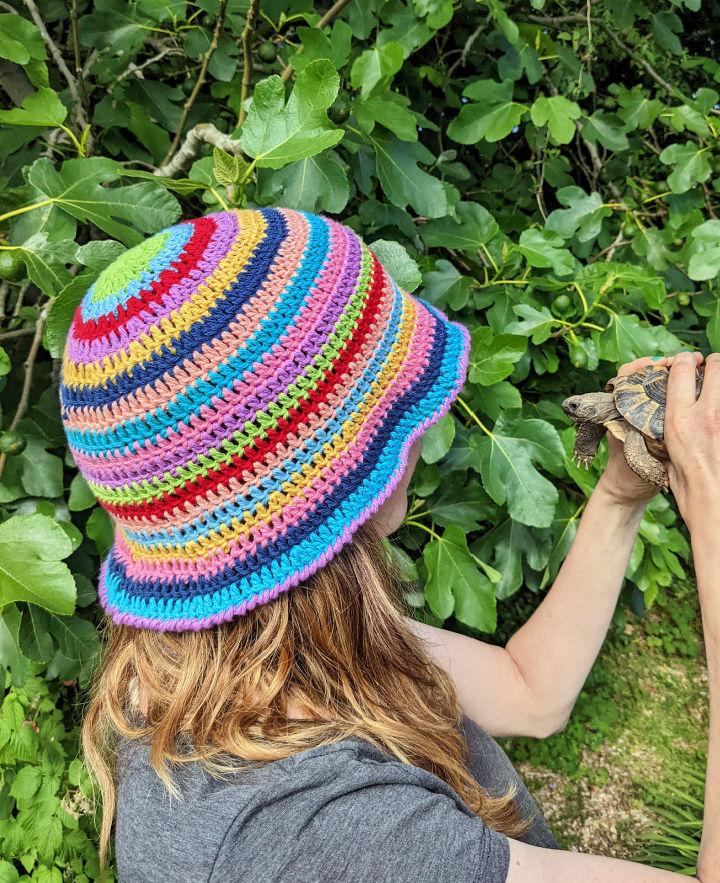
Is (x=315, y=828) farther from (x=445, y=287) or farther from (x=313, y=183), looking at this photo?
(x=445, y=287)

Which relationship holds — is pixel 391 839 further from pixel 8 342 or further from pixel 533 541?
pixel 8 342

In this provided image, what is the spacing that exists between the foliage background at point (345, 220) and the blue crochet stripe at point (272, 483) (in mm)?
238

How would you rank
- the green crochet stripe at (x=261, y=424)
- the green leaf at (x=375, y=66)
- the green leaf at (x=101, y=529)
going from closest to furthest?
the green crochet stripe at (x=261, y=424) < the green leaf at (x=375, y=66) < the green leaf at (x=101, y=529)

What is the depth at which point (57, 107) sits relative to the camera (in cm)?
134

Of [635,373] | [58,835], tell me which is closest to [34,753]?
[58,835]

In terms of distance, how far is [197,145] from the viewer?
5.17ft

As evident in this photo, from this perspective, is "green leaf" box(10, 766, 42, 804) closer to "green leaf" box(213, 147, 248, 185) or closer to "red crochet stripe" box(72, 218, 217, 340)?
"red crochet stripe" box(72, 218, 217, 340)

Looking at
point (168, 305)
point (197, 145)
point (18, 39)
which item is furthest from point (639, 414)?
Result: point (18, 39)

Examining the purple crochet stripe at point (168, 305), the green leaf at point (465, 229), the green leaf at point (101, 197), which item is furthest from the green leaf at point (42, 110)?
the green leaf at point (465, 229)

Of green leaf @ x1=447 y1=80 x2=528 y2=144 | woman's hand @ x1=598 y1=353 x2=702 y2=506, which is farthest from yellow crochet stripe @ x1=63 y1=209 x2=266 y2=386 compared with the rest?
green leaf @ x1=447 y1=80 x2=528 y2=144

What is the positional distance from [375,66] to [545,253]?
26.4 inches

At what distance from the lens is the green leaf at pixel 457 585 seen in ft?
5.44

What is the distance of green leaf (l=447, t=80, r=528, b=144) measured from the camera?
1878 millimetres

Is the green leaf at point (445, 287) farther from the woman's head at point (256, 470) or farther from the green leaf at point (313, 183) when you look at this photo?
the woman's head at point (256, 470)
